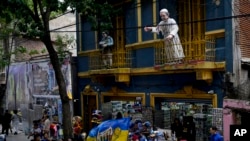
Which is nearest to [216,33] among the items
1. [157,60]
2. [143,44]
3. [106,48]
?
[157,60]

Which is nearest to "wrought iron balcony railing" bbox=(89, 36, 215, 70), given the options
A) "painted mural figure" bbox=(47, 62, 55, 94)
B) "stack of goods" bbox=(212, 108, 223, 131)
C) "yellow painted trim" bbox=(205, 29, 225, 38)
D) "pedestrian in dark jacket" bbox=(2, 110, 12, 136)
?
"yellow painted trim" bbox=(205, 29, 225, 38)

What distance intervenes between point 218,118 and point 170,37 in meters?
2.81

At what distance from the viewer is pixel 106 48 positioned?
17219 millimetres

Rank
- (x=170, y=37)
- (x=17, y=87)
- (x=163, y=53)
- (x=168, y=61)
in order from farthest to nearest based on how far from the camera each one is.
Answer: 1. (x=17, y=87)
2. (x=163, y=53)
3. (x=168, y=61)
4. (x=170, y=37)

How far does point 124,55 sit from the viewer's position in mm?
15977

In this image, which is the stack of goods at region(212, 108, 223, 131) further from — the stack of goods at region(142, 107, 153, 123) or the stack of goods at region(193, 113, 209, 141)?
the stack of goods at region(142, 107, 153, 123)

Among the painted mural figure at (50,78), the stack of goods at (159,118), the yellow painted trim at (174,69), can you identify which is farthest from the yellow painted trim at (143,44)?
the painted mural figure at (50,78)

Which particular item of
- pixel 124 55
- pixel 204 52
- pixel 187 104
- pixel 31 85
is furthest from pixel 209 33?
pixel 31 85

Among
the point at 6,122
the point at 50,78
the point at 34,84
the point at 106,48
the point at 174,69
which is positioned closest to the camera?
the point at 174,69

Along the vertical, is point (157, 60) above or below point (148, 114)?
above

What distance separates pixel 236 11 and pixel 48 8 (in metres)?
6.02

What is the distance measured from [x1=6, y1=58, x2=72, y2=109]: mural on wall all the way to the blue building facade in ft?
5.75

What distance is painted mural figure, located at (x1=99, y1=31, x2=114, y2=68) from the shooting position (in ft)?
53.8

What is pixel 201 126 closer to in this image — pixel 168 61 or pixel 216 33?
pixel 168 61
